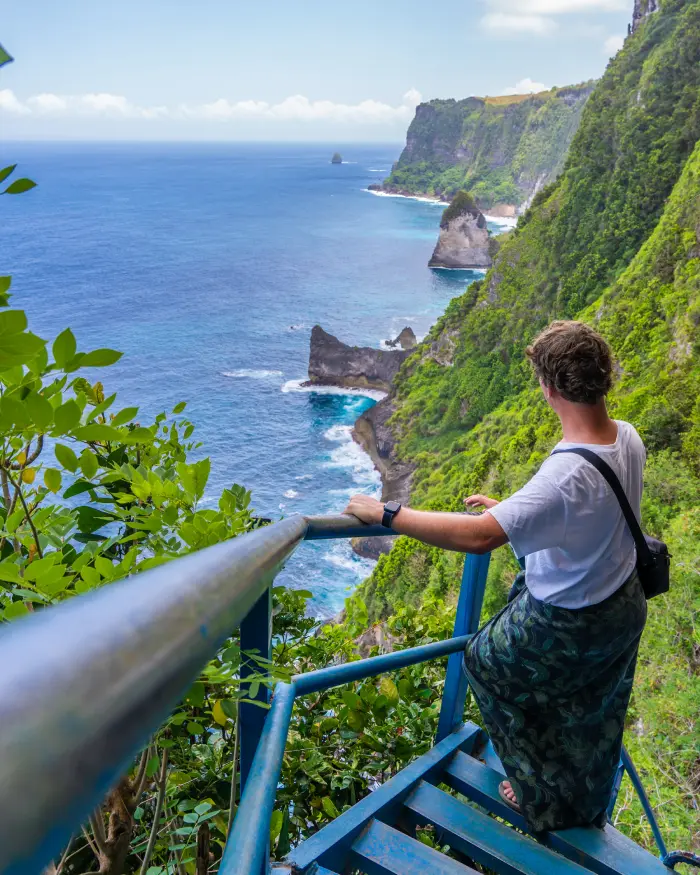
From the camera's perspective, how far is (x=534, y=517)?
1.51 metres

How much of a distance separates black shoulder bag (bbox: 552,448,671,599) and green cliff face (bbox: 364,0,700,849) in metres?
4.62

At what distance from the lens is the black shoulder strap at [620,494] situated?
1556mm

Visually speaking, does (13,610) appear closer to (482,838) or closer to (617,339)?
(482,838)

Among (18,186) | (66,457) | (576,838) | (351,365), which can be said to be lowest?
(351,365)

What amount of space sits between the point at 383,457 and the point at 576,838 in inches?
1452

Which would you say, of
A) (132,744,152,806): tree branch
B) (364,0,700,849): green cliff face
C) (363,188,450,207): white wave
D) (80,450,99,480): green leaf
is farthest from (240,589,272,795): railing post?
(363,188,450,207): white wave

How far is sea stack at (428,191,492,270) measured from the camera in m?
67.4

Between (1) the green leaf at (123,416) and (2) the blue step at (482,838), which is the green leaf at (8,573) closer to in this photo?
(1) the green leaf at (123,416)

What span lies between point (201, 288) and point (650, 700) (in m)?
61.4

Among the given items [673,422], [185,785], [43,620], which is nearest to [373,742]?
[185,785]

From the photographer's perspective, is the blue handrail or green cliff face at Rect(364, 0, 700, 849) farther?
green cliff face at Rect(364, 0, 700, 849)

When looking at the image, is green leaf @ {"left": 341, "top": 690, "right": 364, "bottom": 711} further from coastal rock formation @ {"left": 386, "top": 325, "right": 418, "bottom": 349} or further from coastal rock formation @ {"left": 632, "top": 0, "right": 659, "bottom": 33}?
coastal rock formation @ {"left": 632, "top": 0, "right": 659, "bottom": 33}

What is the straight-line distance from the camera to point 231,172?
463 feet

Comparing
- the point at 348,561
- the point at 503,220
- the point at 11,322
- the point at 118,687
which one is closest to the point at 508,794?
the point at 11,322
